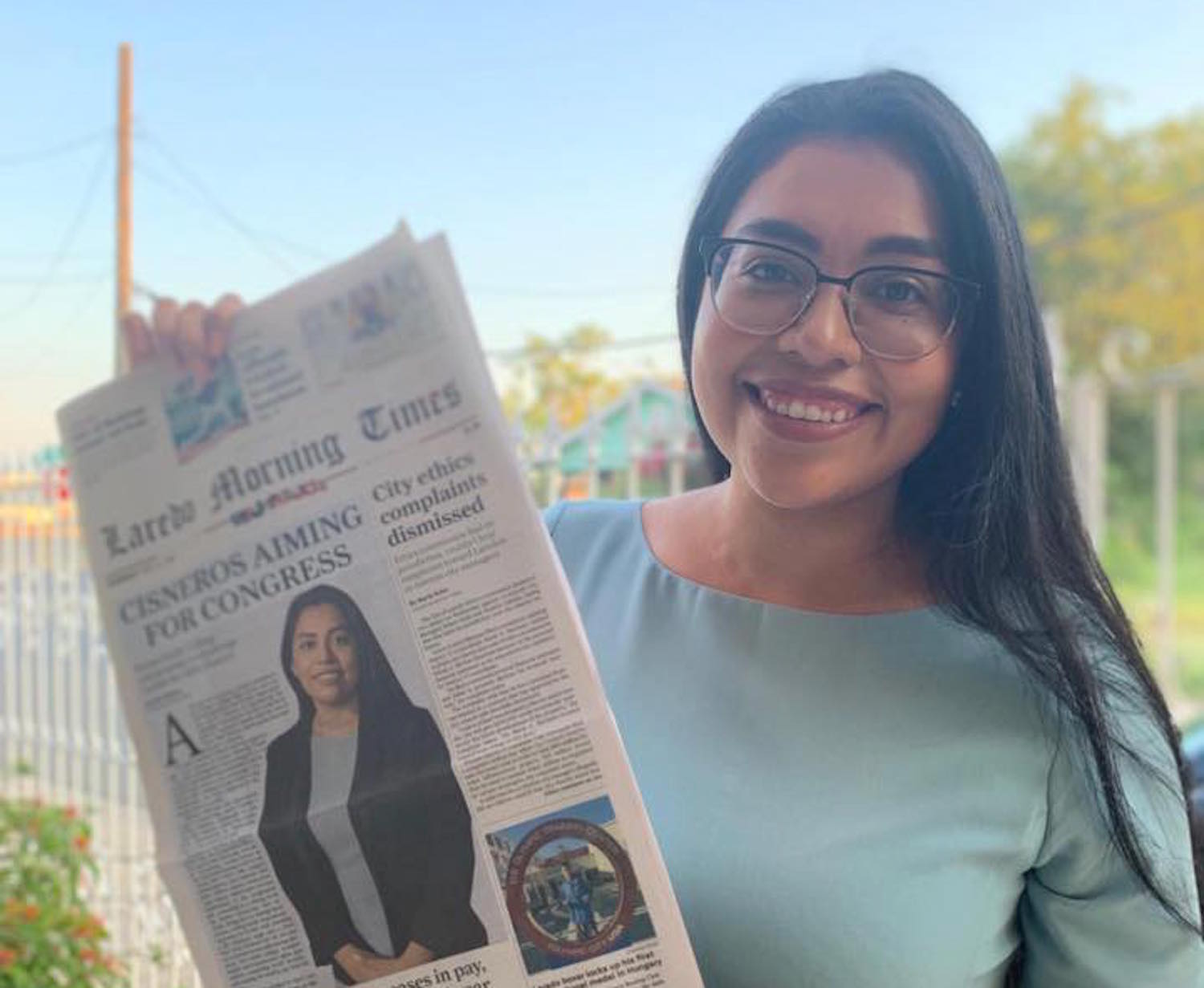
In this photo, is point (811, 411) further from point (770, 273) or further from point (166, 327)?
point (166, 327)

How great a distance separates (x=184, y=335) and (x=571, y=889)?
40 centimetres

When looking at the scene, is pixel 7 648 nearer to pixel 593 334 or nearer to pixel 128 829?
pixel 128 829

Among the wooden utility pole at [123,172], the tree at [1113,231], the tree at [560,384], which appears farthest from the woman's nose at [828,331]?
the tree at [1113,231]

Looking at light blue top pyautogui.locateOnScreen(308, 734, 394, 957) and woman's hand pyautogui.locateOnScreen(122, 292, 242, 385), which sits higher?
woman's hand pyautogui.locateOnScreen(122, 292, 242, 385)

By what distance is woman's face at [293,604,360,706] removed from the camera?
27.8 inches

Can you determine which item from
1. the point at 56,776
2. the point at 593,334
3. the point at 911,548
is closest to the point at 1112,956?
the point at 911,548

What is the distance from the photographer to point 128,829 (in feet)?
11.3

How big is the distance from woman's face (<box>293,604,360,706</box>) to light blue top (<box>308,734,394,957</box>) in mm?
29

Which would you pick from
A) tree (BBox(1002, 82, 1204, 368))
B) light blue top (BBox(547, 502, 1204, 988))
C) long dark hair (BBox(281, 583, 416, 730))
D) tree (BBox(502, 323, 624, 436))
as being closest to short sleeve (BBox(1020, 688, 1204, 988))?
light blue top (BBox(547, 502, 1204, 988))

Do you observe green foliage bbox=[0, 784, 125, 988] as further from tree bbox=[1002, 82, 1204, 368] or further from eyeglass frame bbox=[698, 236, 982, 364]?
tree bbox=[1002, 82, 1204, 368]

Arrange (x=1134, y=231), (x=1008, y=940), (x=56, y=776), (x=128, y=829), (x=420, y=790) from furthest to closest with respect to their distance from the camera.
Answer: (x=1134, y=231)
(x=56, y=776)
(x=128, y=829)
(x=1008, y=940)
(x=420, y=790)

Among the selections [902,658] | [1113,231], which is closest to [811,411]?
[902,658]

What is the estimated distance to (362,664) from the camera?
71cm

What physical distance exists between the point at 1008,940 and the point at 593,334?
2.81m
